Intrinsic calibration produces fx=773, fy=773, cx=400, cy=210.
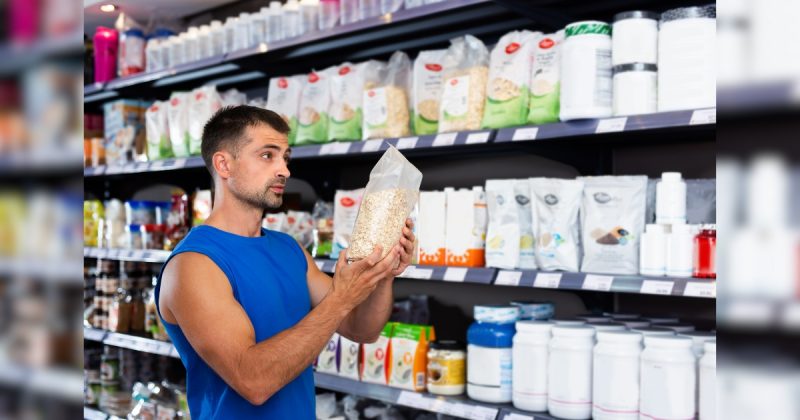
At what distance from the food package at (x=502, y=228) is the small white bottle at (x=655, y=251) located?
0.49 m

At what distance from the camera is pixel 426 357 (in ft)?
9.70

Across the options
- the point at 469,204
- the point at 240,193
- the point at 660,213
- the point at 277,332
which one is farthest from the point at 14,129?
the point at 469,204

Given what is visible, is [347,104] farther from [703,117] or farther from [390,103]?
[703,117]

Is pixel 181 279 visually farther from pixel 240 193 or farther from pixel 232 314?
pixel 240 193

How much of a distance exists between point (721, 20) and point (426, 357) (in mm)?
2735

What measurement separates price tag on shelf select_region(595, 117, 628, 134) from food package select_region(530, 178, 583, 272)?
25cm

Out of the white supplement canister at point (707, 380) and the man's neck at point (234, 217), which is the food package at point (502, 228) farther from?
the man's neck at point (234, 217)

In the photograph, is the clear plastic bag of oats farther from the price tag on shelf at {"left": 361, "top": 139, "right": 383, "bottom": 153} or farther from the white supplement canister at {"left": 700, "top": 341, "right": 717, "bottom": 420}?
the price tag on shelf at {"left": 361, "top": 139, "right": 383, "bottom": 153}

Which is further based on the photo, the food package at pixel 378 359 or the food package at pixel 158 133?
the food package at pixel 158 133

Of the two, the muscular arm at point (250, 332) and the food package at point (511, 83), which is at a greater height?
the food package at point (511, 83)

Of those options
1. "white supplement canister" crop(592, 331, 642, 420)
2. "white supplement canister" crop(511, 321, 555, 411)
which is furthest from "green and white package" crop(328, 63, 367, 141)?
"white supplement canister" crop(592, 331, 642, 420)

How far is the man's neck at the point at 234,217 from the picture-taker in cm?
213

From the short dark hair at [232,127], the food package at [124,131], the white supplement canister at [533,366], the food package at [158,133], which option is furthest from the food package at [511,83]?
the food package at [124,131]

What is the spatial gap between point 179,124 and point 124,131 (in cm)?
70
